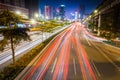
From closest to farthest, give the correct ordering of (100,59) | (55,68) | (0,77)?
1. (0,77)
2. (55,68)
3. (100,59)

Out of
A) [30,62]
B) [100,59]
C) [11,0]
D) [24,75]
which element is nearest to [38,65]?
[30,62]

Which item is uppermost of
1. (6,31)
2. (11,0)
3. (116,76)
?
(11,0)

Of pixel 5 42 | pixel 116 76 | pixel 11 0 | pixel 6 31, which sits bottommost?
pixel 116 76

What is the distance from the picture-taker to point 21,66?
85.8ft

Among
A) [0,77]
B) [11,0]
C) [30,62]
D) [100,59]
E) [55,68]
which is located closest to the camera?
[0,77]

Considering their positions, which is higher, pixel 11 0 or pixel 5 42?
pixel 11 0

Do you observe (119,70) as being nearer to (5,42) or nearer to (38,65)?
(38,65)

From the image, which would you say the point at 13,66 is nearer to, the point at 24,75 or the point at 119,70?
the point at 24,75

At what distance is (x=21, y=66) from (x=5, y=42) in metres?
5.12

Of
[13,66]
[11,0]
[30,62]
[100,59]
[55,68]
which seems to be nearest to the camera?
[13,66]

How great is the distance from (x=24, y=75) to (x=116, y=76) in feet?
47.1

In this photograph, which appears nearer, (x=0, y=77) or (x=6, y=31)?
(x=0, y=77)

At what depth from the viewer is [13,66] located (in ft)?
82.8

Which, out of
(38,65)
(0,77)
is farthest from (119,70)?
(0,77)
